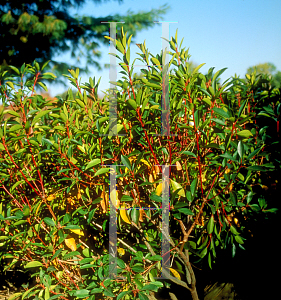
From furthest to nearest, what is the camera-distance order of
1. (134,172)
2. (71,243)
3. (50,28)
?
(50,28)
(71,243)
(134,172)

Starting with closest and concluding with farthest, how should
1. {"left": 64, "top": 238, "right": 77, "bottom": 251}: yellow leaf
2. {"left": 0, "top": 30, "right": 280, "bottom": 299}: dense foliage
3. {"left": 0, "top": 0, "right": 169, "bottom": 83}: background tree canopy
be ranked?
{"left": 0, "top": 30, "right": 280, "bottom": 299}: dense foliage
{"left": 64, "top": 238, "right": 77, "bottom": 251}: yellow leaf
{"left": 0, "top": 0, "right": 169, "bottom": 83}: background tree canopy

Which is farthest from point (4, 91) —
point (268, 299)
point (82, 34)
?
point (82, 34)

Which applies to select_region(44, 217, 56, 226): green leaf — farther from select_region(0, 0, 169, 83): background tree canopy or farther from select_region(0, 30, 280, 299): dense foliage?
select_region(0, 0, 169, 83): background tree canopy

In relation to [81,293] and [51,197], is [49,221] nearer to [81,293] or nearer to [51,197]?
[51,197]

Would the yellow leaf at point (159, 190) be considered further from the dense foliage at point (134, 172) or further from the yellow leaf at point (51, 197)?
the yellow leaf at point (51, 197)

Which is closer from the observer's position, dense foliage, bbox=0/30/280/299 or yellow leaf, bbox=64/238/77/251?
dense foliage, bbox=0/30/280/299

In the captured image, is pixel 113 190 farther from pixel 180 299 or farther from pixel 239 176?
pixel 180 299

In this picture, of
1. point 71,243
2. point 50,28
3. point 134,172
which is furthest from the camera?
point 50,28

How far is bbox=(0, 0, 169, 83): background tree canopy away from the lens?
9.39 metres

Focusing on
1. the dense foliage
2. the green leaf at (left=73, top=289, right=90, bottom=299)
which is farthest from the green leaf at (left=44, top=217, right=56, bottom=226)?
the green leaf at (left=73, top=289, right=90, bottom=299)

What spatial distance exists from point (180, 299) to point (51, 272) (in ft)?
3.42

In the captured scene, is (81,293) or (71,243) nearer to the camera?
(81,293)

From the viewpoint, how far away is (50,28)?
9250 mm

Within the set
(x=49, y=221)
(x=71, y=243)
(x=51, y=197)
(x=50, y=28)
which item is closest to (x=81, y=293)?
(x=71, y=243)
